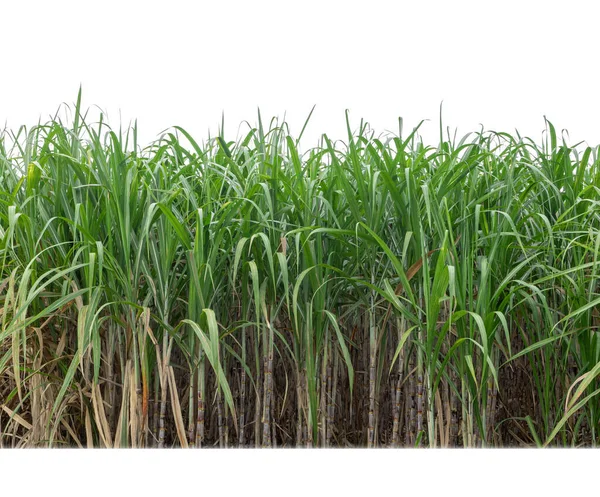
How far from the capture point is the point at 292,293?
2100mm

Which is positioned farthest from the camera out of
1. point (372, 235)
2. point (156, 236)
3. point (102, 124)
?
point (102, 124)

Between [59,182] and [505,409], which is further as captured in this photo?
[505,409]

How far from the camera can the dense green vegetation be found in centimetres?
194

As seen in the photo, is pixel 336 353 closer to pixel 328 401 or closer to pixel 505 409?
pixel 328 401

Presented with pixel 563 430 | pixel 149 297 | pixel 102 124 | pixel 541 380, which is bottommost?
pixel 563 430

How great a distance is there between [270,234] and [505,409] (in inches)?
42.7

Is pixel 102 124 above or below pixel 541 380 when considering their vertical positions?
above

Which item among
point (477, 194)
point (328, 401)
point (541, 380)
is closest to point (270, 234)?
point (328, 401)

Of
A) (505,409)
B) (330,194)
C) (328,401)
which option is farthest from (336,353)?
(505,409)

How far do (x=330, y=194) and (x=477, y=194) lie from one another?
1.67ft

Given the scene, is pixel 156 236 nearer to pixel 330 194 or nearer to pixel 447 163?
pixel 330 194

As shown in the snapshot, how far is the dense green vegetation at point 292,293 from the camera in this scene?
1936 millimetres

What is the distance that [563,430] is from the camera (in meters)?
2.18

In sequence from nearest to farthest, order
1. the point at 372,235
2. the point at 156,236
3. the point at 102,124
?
the point at 372,235
the point at 156,236
the point at 102,124
